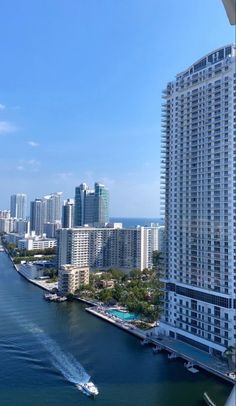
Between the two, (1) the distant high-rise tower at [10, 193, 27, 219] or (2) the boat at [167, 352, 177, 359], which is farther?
(1) the distant high-rise tower at [10, 193, 27, 219]

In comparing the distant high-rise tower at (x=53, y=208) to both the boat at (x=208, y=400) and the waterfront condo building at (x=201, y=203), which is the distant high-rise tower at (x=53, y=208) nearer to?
the waterfront condo building at (x=201, y=203)

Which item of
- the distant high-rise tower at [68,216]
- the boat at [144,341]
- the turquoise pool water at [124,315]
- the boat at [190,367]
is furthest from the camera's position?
the distant high-rise tower at [68,216]

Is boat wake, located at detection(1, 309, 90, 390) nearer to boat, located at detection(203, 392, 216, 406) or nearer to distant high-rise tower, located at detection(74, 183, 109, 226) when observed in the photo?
boat, located at detection(203, 392, 216, 406)

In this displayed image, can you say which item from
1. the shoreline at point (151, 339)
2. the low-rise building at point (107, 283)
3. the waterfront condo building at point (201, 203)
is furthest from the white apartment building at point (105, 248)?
the waterfront condo building at point (201, 203)

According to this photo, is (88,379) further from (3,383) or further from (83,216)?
(83,216)

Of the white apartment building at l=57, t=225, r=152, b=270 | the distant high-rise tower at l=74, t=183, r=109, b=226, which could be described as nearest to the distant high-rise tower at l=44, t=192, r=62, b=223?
Answer: the distant high-rise tower at l=74, t=183, r=109, b=226

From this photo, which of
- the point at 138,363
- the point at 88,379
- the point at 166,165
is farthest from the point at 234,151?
the point at 88,379

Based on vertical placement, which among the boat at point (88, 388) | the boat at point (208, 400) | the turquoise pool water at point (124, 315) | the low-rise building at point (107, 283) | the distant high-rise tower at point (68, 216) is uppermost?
the distant high-rise tower at point (68, 216)
